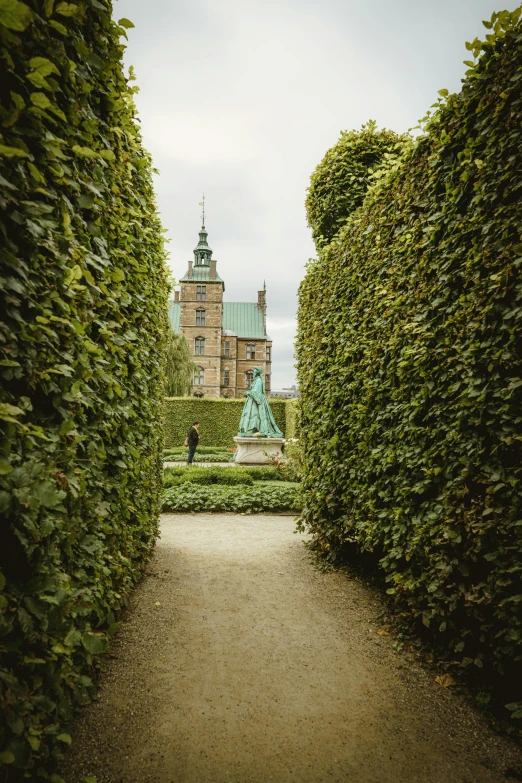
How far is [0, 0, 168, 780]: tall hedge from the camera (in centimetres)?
133

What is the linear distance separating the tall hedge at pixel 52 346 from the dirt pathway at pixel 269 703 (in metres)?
0.44

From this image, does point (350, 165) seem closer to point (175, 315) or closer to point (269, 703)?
point (269, 703)

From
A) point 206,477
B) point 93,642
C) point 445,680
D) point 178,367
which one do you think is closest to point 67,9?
point 93,642

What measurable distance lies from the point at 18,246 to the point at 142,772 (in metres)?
2.28

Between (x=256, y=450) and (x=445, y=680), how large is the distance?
11.8 m

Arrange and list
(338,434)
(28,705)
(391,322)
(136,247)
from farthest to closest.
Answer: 1. (338,434)
2. (391,322)
3. (136,247)
4. (28,705)

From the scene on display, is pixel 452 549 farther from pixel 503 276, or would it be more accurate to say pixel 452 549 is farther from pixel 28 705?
pixel 28 705

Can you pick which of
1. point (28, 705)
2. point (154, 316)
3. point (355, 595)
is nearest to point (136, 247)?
point (154, 316)

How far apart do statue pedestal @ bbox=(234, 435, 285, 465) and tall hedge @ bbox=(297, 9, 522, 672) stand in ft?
33.1

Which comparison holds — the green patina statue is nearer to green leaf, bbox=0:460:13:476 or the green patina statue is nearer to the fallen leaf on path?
the fallen leaf on path

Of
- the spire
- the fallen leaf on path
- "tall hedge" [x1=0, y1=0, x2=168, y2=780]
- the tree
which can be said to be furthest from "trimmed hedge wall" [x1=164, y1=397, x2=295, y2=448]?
the spire

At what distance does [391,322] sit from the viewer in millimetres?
3529

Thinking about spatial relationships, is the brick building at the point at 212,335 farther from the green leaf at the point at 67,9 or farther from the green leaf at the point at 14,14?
the green leaf at the point at 14,14

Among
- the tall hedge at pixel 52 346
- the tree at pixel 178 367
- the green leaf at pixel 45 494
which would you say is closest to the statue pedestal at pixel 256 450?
the tall hedge at pixel 52 346
